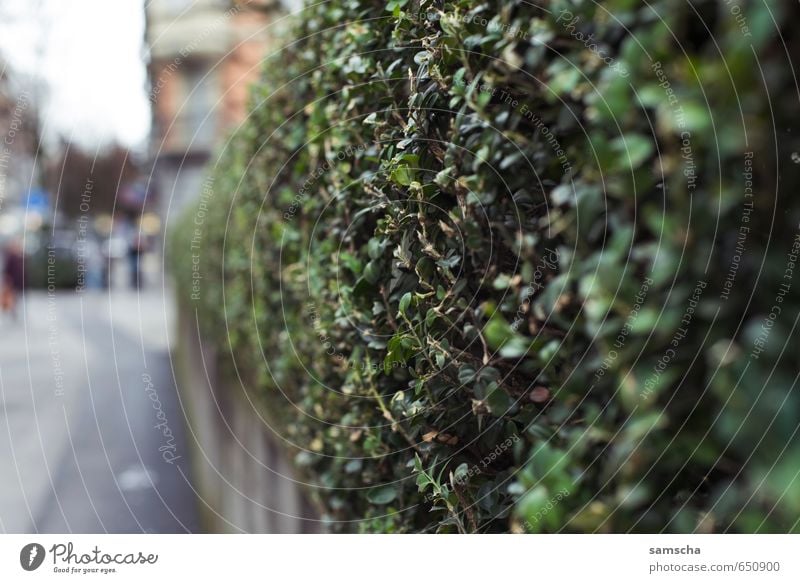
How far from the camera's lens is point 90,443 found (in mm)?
7129

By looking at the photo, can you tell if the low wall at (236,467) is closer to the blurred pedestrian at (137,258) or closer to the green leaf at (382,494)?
the blurred pedestrian at (137,258)

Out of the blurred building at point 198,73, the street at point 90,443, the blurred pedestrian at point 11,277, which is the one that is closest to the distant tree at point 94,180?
the blurred building at point 198,73

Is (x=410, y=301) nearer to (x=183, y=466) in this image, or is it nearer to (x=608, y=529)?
(x=608, y=529)

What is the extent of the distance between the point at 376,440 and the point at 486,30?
105cm

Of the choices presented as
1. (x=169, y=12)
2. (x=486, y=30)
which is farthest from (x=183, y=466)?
(x=486, y=30)

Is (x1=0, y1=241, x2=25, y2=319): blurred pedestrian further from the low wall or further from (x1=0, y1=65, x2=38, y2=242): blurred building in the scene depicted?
the low wall

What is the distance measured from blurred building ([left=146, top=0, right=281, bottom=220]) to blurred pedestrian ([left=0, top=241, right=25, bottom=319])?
8.97ft

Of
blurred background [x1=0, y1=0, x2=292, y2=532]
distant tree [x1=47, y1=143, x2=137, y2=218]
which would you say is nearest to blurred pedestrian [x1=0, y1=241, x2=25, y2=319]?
blurred background [x1=0, y1=0, x2=292, y2=532]

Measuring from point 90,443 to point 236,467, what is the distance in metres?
3.06

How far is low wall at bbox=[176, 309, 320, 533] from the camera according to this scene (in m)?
3.34

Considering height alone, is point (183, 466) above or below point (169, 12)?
below

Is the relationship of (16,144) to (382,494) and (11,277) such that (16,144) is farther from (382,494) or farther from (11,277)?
(382,494)

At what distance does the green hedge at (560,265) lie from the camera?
2.80 ft
